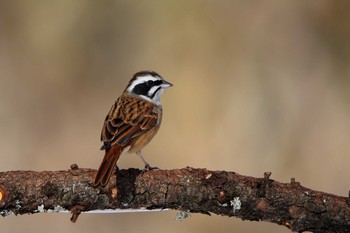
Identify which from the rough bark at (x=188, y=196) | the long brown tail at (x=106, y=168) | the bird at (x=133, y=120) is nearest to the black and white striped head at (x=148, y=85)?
the bird at (x=133, y=120)

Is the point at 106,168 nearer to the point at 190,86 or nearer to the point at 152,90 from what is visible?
the point at 152,90

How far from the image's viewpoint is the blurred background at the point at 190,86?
977 centimetres

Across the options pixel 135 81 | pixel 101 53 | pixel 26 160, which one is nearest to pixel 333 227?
pixel 135 81

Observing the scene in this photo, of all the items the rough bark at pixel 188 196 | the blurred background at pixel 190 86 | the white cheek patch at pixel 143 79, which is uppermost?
the blurred background at pixel 190 86

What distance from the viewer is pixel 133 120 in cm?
627

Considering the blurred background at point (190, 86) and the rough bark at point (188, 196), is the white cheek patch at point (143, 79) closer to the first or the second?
the rough bark at point (188, 196)

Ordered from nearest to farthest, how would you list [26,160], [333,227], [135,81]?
1. [333,227]
2. [135,81]
3. [26,160]

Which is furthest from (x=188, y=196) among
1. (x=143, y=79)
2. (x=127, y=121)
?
(x=143, y=79)

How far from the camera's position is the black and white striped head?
6.66m

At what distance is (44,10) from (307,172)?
441cm

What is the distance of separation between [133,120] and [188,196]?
1.33 meters

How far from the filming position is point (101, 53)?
34.6ft

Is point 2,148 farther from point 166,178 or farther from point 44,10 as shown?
point 166,178

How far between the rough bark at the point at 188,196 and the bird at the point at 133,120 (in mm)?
200
